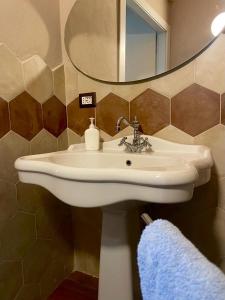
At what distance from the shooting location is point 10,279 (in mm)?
973

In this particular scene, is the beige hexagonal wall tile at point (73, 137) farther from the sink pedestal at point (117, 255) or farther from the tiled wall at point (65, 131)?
the sink pedestal at point (117, 255)

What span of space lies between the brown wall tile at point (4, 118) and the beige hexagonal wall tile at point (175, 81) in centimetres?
58

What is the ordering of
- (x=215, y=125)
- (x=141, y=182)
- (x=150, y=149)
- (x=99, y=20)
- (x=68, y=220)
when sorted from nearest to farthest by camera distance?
(x=141, y=182) → (x=215, y=125) → (x=150, y=149) → (x=99, y=20) → (x=68, y=220)

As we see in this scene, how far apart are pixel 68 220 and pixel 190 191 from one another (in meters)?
0.85

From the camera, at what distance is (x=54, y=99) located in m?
1.14

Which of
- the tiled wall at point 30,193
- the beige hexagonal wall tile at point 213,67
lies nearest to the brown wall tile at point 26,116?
the tiled wall at point 30,193

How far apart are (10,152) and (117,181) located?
0.55 metres

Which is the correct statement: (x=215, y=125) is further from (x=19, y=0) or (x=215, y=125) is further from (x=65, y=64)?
(x=19, y=0)

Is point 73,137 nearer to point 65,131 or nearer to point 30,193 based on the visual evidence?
point 65,131

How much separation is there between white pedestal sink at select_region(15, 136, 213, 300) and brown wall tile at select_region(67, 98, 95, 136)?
0.35ft

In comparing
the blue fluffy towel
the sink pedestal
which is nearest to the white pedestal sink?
the sink pedestal

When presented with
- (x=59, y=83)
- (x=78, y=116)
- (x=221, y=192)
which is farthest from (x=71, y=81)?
(x=221, y=192)

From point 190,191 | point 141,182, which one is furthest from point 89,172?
point 190,191

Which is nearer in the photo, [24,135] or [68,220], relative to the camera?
[24,135]
